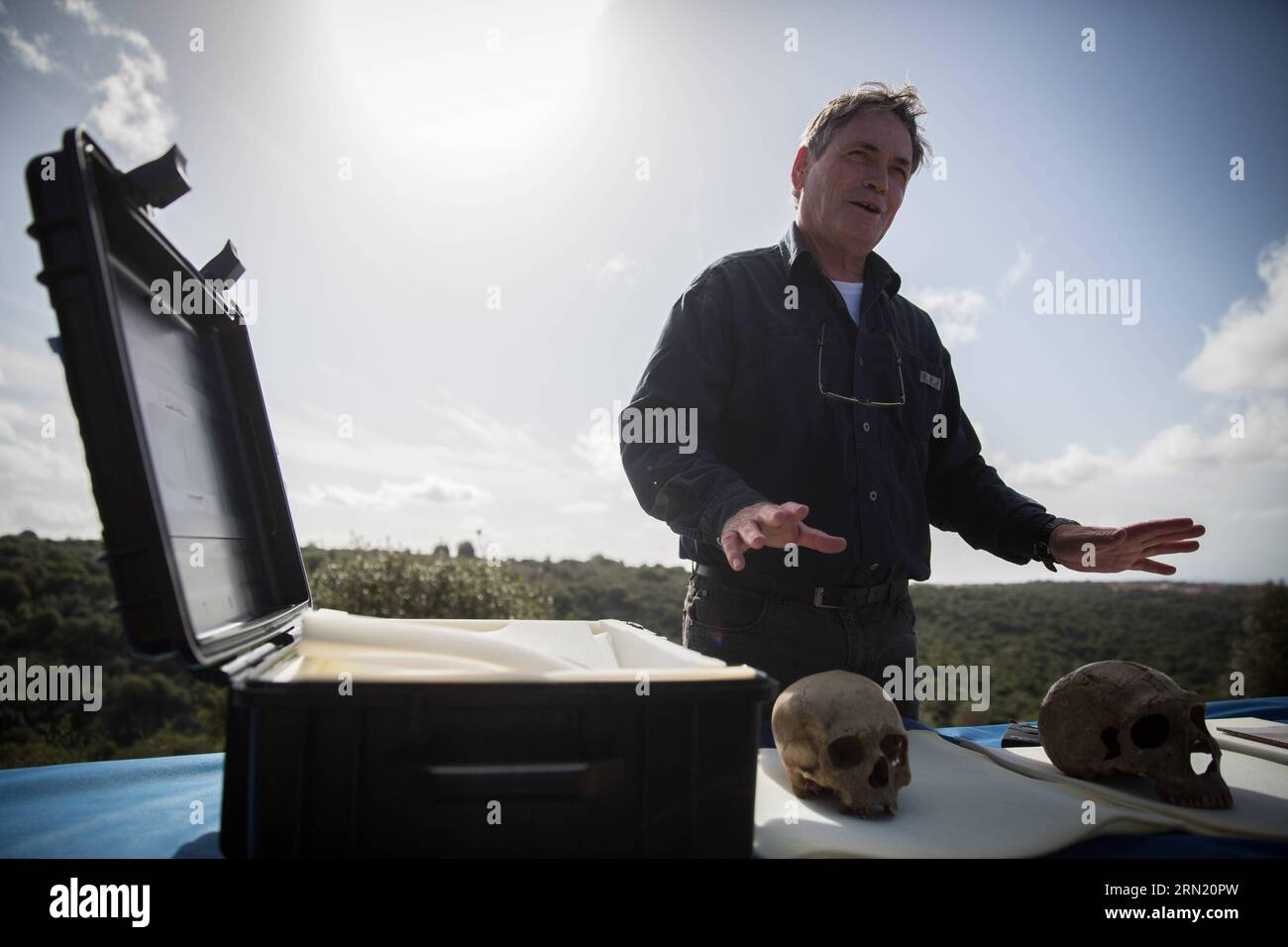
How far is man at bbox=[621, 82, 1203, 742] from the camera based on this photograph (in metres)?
2.47

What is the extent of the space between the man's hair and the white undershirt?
42 centimetres

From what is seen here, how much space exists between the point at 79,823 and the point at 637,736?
126 cm

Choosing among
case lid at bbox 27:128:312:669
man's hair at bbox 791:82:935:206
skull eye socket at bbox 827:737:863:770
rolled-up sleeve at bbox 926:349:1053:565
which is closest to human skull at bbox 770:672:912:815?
skull eye socket at bbox 827:737:863:770

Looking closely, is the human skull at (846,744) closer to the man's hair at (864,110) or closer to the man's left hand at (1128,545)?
the man's left hand at (1128,545)

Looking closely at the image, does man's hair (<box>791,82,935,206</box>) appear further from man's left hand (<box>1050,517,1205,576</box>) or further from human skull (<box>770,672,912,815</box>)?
human skull (<box>770,672,912,815</box>)

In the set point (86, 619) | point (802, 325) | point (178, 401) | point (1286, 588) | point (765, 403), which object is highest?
point (802, 325)

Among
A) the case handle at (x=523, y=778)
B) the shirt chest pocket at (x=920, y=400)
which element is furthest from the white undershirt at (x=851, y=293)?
the case handle at (x=523, y=778)

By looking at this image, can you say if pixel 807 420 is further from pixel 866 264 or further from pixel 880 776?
pixel 880 776

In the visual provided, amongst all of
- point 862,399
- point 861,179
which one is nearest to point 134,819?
point 862,399

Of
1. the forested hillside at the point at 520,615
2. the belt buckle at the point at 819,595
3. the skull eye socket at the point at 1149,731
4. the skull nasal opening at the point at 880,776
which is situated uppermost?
the belt buckle at the point at 819,595

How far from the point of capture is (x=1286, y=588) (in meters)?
17.9

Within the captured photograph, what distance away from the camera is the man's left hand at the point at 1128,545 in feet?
7.27
